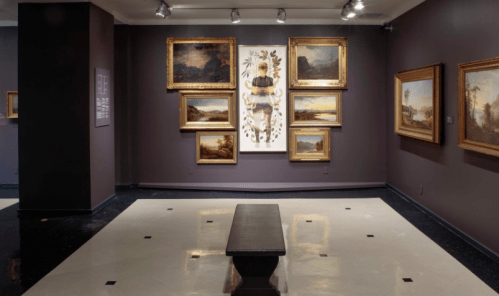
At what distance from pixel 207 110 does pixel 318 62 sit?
2391 mm

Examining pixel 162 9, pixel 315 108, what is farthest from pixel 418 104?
pixel 162 9

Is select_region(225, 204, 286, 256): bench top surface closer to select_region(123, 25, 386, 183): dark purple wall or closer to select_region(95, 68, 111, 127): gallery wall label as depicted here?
select_region(95, 68, 111, 127): gallery wall label

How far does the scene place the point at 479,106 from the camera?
5324mm

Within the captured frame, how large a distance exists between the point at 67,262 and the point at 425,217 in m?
4.99

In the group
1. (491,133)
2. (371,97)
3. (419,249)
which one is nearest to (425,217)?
(419,249)

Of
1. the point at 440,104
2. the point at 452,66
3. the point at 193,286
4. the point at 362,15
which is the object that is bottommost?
the point at 193,286

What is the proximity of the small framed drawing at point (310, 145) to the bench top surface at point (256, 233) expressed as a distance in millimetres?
3770

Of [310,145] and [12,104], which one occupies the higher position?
[12,104]

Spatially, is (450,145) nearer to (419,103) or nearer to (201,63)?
(419,103)

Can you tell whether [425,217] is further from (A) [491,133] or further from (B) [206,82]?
(B) [206,82]

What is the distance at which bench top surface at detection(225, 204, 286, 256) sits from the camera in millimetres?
3896

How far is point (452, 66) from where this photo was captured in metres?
6.18

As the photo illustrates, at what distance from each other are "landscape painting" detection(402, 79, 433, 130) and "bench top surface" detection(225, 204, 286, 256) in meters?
3.02

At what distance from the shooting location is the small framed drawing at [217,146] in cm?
920
